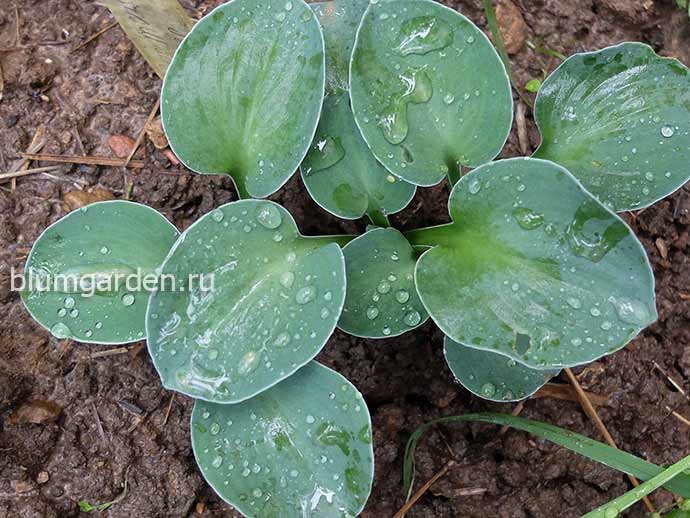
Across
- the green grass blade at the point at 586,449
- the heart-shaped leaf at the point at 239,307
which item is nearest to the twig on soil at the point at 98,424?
the heart-shaped leaf at the point at 239,307

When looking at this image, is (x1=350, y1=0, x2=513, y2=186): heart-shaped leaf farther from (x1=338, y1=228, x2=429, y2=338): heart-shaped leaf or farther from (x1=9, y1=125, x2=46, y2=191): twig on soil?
(x1=9, y1=125, x2=46, y2=191): twig on soil

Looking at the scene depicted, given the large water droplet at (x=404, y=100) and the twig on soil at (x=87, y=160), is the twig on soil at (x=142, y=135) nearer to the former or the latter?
the twig on soil at (x=87, y=160)

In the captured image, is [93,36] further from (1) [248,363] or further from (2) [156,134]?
(1) [248,363]

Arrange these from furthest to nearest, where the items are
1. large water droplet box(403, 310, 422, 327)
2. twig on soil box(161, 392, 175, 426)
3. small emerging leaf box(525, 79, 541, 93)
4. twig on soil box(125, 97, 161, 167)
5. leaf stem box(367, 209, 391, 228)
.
Answer: small emerging leaf box(525, 79, 541, 93) → twig on soil box(125, 97, 161, 167) → twig on soil box(161, 392, 175, 426) → leaf stem box(367, 209, 391, 228) → large water droplet box(403, 310, 422, 327)

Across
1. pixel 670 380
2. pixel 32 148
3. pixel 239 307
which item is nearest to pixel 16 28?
pixel 32 148

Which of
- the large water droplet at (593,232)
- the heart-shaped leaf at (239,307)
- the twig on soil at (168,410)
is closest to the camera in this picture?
the large water droplet at (593,232)

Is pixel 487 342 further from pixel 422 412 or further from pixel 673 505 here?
pixel 673 505

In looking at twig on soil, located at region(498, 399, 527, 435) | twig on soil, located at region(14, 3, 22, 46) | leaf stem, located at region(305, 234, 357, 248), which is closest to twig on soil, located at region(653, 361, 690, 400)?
twig on soil, located at region(498, 399, 527, 435)
